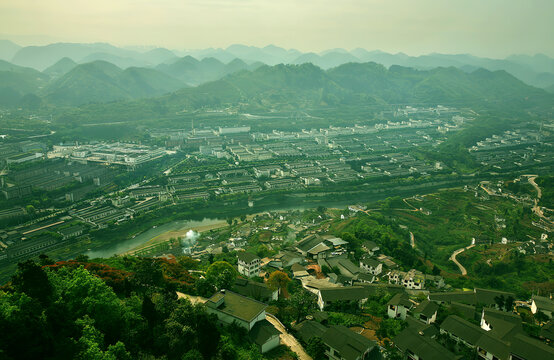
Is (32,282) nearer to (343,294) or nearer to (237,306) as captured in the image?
(237,306)

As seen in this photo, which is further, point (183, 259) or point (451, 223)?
point (451, 223)

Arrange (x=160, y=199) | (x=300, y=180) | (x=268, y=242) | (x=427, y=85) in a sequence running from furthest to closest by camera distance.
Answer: (x=427, y=85) < (x=300, y=180) < (x=160, y=199) < (x=268, y=242)

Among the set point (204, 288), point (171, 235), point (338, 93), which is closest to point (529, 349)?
point (204, 288)

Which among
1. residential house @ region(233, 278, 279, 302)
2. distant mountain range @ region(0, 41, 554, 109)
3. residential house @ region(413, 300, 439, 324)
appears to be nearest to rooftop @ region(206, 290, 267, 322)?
residential house @ region(233, 278, 279, 302)

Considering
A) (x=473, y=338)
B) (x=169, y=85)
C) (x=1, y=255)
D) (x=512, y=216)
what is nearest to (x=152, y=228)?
(x=1, y=255)

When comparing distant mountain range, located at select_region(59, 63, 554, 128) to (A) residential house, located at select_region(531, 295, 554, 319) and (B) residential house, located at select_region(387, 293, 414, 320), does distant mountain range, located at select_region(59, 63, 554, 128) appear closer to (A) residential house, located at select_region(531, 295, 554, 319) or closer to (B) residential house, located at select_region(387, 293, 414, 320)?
(B) residential house, located at select_region(387, 293, 414, 320)

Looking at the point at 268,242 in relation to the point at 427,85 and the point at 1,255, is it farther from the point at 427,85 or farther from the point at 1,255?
the point at 427,85
